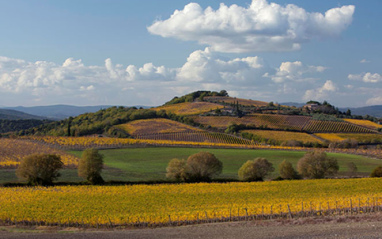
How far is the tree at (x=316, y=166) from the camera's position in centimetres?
6003

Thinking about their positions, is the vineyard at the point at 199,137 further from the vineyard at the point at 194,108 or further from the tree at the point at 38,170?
the tree at the point at 38,170

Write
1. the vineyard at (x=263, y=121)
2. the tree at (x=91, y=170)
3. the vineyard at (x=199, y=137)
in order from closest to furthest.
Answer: the tree at (x=91, y=170) → the vineyard at (x=199, y=137) → the vineyard at (x=263, y=121)

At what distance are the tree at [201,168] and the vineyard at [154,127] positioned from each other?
73.0 m

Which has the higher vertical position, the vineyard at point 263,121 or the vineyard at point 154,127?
the vineyard at point 263,121

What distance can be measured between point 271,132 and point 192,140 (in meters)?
27.5

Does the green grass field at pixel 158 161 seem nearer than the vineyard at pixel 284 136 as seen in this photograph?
Yes

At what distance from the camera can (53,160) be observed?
181 feet

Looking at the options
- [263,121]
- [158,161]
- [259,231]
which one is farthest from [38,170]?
[263,121]

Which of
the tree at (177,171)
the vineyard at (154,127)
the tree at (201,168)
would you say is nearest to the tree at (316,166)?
the tree at (201,168)

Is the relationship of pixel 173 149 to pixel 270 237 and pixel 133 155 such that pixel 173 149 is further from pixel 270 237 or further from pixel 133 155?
pixel 270 237

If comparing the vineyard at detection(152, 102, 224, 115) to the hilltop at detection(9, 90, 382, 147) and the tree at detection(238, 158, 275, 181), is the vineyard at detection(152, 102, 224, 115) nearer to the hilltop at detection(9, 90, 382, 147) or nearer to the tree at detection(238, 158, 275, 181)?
the hilltop at detection(9, 90, 382, 147)

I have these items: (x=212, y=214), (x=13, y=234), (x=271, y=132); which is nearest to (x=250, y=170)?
(x=212, y=214)

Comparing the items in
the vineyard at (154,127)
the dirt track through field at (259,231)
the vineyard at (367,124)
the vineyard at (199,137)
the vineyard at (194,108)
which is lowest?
the dirt track through field at (259,231)

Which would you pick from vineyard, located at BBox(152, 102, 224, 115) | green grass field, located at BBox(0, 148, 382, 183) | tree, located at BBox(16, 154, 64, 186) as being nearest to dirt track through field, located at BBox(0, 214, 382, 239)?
tree, located at BBox(16, 154, 64, 186)
